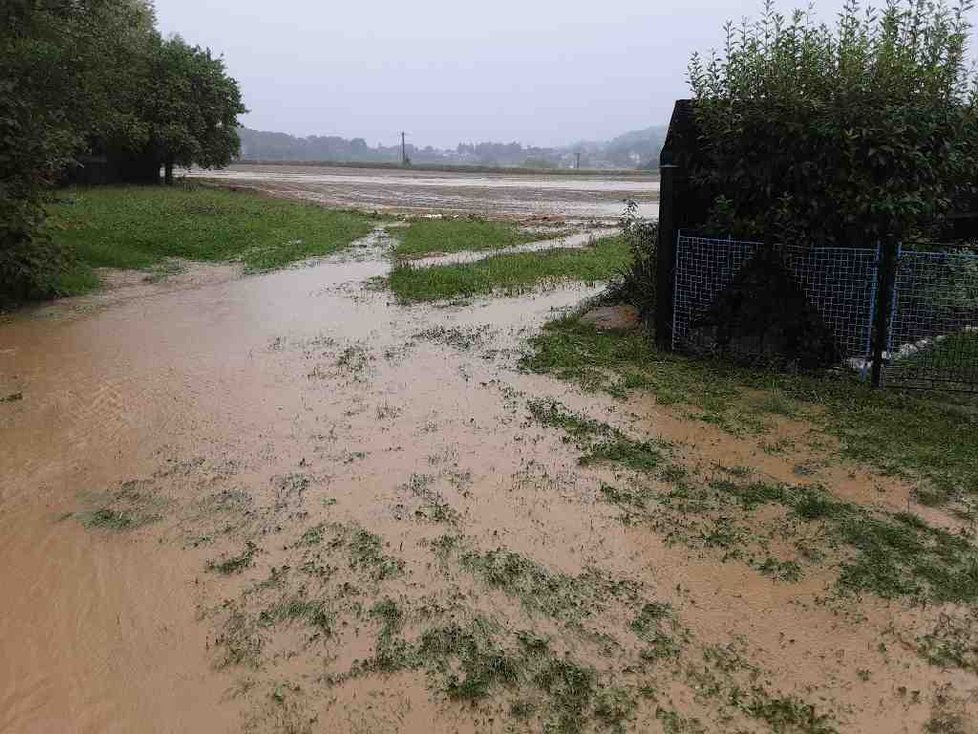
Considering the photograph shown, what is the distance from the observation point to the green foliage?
276 inches

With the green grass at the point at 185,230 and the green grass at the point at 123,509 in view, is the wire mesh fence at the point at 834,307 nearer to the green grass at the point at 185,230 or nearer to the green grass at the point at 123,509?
the green grass at the point at 123,509

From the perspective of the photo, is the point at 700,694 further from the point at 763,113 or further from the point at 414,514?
the point at 763,113

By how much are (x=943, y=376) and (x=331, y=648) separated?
6.11 metres

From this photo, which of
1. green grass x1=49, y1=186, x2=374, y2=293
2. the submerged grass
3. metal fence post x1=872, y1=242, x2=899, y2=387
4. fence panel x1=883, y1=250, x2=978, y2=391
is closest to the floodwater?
green grass x1=49, y1=186, x2=374, y2=293

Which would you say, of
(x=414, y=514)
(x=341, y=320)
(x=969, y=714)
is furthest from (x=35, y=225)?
(x=969, y=714)

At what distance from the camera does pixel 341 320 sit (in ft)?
35.7

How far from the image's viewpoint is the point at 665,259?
8.43m

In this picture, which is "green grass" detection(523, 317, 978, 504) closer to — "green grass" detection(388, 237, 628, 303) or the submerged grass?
the submerged grass

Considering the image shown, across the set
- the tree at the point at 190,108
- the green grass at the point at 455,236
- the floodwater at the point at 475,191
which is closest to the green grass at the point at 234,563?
the green grass at the point at 455,236

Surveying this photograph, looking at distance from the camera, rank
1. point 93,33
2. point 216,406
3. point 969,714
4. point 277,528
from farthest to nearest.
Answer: point 93,33 < point 216,406 < point 277,528 < point 969,714

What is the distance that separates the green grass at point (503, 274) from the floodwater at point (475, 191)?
11103mm

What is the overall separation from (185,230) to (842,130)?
1535cm

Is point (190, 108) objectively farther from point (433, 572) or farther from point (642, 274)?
point (433, 572)

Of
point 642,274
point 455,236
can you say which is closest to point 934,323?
point 642,274
